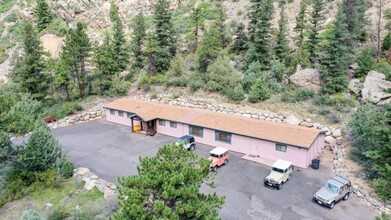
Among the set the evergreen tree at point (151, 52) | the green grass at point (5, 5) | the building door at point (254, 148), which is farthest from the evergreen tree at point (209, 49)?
the green grass at point (5, 5)

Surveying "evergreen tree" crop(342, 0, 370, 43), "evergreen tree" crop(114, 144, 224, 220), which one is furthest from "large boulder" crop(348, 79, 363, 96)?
"evergreen tree" crop(114, 144, 224, 220)

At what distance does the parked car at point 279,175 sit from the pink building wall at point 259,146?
2089 mm

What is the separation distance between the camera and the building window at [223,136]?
2708 cm

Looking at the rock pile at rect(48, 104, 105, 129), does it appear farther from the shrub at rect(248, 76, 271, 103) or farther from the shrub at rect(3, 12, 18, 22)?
the shrub at rect(3, 12, 18, 22)

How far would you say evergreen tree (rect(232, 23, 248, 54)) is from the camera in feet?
131

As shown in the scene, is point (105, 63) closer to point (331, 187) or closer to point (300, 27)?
point (300, 27)

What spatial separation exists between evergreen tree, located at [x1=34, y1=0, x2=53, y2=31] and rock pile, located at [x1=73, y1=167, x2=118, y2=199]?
3690 cm

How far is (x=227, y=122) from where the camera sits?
27.8 meters

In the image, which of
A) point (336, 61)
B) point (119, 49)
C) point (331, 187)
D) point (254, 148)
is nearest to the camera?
point (331, 187)

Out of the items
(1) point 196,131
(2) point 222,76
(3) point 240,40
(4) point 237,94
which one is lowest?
(1) point 196,131

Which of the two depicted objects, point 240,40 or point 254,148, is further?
point 240,40

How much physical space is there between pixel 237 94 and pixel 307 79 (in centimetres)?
806

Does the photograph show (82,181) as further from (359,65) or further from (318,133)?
(359,65)

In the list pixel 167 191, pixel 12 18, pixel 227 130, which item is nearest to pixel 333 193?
pixel 227 130
